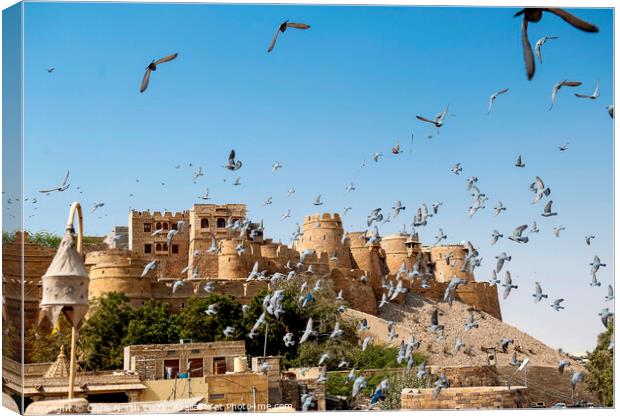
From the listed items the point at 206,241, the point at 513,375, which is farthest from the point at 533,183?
the point at 206,241

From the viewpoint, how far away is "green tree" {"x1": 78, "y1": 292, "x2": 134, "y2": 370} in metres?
26.6

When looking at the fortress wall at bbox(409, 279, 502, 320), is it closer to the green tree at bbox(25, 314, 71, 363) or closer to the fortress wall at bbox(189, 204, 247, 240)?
the fortress wall at bbox(189, 204, 247, 240)

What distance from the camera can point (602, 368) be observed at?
2322 centimetres

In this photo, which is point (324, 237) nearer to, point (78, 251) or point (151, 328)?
point (151, 328)

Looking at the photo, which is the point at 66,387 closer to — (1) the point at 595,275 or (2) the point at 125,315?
(1) the point at 595,275

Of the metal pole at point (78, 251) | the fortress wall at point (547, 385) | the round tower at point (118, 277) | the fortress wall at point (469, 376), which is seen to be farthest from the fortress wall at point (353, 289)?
the metal pole at point (78, 251)

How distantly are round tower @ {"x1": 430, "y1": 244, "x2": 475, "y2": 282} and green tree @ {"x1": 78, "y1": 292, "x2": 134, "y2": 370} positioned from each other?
20293mm

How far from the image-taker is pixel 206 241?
4041cm

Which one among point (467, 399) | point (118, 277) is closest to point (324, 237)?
point (118, 277)

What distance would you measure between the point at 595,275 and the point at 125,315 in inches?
604

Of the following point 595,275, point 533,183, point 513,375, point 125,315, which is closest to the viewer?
point 595,275

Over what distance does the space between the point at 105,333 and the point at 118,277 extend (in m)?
5.58

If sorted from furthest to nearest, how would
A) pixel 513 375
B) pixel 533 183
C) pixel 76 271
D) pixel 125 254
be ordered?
pixel 125 254 < pixel 513 375 < pixel 533 183 < pixel 76 271

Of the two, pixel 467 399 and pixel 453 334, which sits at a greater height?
pixel 453 334
